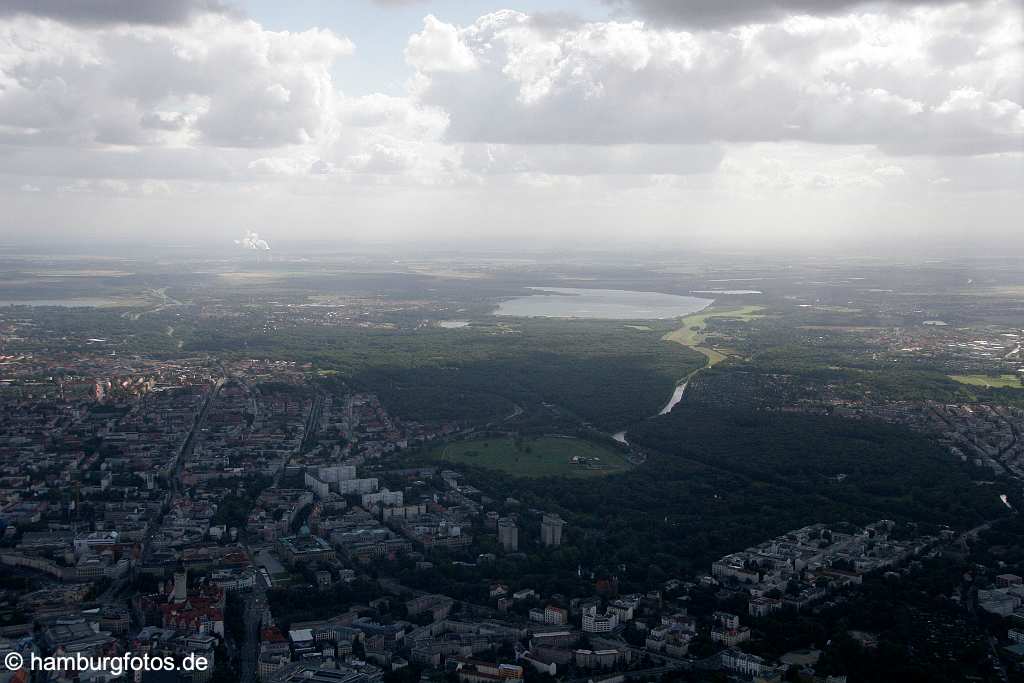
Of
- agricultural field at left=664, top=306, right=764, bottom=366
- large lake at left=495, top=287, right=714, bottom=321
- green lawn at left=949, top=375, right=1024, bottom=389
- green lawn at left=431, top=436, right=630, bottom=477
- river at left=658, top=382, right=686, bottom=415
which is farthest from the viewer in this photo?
large lake at left=495, top=287, right=714, bottom=321

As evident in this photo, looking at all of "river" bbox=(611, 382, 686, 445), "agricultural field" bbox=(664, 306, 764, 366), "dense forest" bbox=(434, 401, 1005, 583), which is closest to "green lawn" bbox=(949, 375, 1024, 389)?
"dense forest" bbox=(434, 401, 1005, 583)

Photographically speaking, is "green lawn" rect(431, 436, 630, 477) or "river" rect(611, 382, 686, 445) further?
"river" rect(611, 382, 686, 445)

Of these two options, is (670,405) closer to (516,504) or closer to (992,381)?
(992,381)

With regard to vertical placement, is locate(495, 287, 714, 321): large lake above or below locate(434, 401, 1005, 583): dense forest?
above

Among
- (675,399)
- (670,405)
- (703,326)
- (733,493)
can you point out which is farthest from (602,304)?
(733,493)

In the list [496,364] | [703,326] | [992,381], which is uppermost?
[703,326]

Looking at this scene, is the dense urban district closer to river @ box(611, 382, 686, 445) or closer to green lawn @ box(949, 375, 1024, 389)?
river @ box(611, 382, 686, 445)
